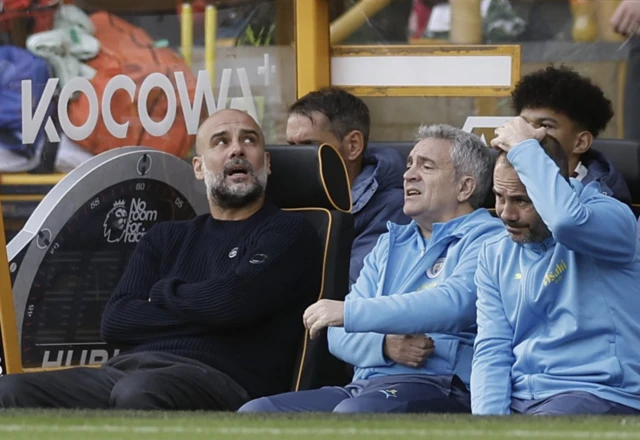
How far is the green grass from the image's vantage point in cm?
Result: 126

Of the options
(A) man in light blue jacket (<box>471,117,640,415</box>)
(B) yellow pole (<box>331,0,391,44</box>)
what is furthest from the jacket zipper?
(B) yellow pole (<box>331,0,391,44</box>)

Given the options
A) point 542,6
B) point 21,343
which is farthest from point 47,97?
point 542,6

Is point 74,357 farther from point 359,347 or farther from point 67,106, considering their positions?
point 359,347

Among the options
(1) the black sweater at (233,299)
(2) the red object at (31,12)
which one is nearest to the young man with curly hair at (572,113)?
(1) the black sweater at (233,299)

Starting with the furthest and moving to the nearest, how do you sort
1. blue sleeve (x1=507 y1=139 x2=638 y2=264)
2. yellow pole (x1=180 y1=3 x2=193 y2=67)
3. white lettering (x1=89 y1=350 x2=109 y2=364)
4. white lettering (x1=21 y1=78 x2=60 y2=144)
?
yellow pole (x1=180 y1=3 x2=193 y2=67), white lettering (x1=89 y1=350 x2=109 y2=364), white lettering (x1=21 y1=78 x2=60 y2=144), blue sleeve (x1=507 y1=139 x2=638 y2=264)

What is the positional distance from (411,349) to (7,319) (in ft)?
4.88

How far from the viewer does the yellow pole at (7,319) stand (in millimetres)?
3941

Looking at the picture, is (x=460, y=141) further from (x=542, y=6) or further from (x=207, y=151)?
(x=542, y=6)

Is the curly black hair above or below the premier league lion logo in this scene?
above

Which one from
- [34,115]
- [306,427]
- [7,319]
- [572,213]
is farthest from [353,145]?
[306,427]

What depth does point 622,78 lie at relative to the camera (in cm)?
474

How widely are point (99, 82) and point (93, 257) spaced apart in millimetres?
620

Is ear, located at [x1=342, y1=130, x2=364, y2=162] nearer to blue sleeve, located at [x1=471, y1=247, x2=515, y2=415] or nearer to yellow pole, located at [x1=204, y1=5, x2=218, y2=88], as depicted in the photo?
yellow pole, located at [x1=204, y1=5, x2=218, y2=88]

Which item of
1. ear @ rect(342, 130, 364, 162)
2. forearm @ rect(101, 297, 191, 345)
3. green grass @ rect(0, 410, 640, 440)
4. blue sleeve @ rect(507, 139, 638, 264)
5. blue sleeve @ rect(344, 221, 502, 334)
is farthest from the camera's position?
ear @ rect(342, 130, 364, 162)
